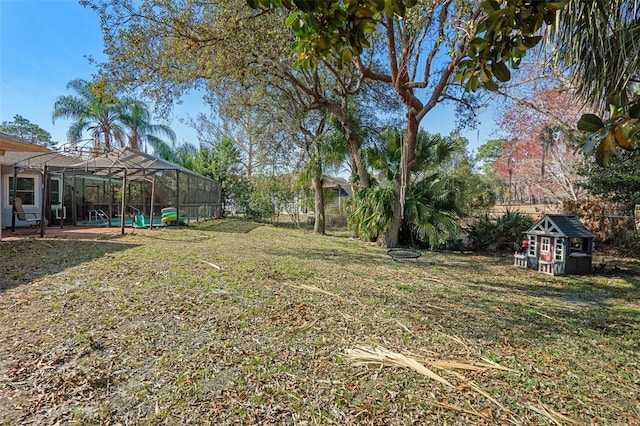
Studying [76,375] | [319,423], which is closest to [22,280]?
[76,375]

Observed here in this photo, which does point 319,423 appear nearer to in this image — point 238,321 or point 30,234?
point 238,321

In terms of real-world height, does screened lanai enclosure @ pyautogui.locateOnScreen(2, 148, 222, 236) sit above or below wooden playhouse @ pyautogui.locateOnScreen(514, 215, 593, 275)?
above

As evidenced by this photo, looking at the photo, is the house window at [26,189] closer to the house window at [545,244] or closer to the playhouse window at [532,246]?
the playhouse window at [532,246]

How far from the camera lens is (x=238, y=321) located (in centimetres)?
332

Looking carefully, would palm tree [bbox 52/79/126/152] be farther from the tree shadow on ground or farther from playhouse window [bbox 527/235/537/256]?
playhouse window [bbox 527/235/537/256]

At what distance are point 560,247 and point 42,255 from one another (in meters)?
10.1

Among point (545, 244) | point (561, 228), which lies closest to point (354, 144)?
point (545, 244)

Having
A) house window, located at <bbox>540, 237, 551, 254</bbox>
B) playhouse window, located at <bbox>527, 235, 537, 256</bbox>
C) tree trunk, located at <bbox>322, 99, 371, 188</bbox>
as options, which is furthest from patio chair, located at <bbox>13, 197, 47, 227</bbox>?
house window, located at <bbox>540, 237, 551, 254</bbox>

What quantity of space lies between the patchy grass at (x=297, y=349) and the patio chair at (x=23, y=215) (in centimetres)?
567

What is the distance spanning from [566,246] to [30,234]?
12951 millimetres

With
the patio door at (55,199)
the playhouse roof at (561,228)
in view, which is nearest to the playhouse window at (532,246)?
the playhouse roof at (561,228)

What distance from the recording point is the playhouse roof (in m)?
Result: 6.86

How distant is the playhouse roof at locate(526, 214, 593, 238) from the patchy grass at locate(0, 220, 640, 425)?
6.15 feet

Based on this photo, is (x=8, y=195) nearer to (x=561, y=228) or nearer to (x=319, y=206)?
(x=319, y=206)
